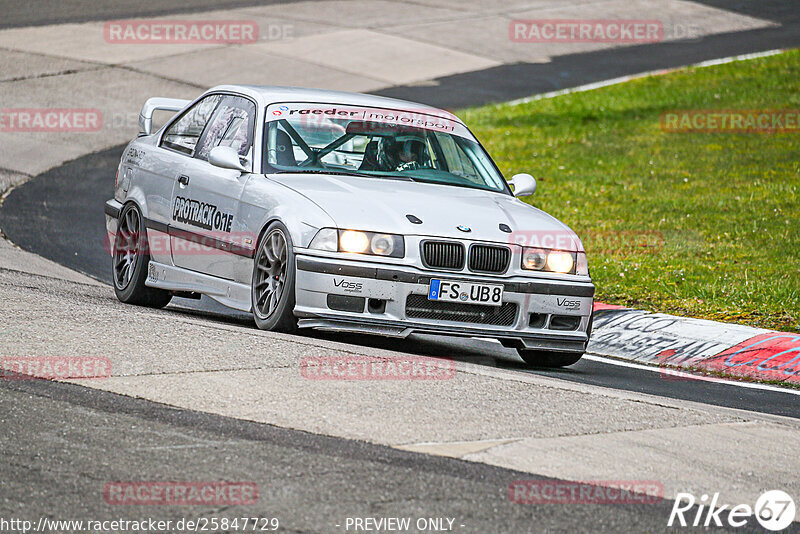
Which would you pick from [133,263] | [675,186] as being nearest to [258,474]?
[133,263]

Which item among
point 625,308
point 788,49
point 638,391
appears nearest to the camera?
point 638,391

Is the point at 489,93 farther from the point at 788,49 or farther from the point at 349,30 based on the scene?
the point at 788,49

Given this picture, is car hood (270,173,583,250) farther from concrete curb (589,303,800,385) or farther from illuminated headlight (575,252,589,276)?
concrete curb (589,303,800,385)

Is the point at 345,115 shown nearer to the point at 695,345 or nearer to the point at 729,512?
the point at 695,345

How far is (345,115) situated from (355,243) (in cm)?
156

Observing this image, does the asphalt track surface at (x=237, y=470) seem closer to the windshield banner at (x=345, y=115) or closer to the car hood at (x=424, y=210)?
the car hood at (x=424, y=210)

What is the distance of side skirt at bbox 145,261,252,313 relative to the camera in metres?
8.37

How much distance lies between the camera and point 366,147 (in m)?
8.92

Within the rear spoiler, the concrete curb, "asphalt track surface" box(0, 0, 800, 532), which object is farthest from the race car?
"asphalt track surface" box(0, 0, 800, 532)

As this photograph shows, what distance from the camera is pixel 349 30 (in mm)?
27594

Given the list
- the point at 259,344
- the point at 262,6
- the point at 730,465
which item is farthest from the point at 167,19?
the point at 730,465

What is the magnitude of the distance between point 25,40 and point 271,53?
462 cm

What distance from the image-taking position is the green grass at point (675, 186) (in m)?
11.0

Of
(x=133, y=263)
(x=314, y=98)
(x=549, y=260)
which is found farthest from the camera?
(x=133, y=263)
